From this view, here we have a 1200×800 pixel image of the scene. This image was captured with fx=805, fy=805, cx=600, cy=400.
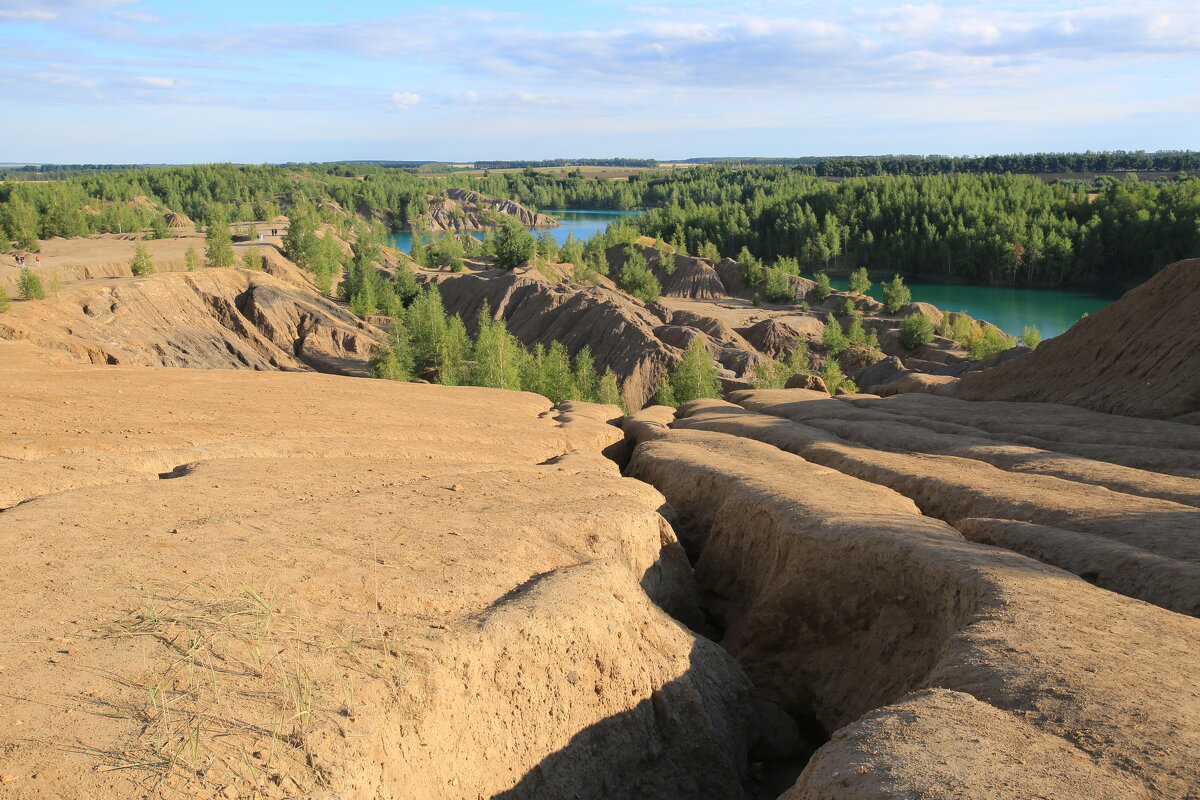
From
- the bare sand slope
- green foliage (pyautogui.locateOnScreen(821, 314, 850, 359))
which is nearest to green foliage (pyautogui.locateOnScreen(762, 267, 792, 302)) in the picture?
green foliage (pyautogui.locateOnScreen(821, 314, 850, 359))

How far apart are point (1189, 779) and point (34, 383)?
24768 millimetres

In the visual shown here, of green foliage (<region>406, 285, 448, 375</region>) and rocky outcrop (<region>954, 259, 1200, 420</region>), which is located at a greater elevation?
rocky outcrop (<region>954, 259, 1200, 420</region>)

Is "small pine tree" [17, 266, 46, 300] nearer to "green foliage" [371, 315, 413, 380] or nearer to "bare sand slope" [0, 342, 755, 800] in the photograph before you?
"green foliage" [371, 315, 413, 380]

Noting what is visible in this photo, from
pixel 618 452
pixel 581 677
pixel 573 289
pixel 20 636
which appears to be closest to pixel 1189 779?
pixel 581 677

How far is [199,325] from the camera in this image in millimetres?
46938

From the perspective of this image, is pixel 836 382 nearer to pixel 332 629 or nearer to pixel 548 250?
pixel 332 629

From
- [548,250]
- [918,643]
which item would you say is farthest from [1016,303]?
[918,643]

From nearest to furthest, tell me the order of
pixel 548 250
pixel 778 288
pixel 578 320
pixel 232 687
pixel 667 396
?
pixel 232 687
pixel 667 396
pixel 578 320
pixel 778 288
pixel 548 250

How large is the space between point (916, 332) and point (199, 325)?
5350cm

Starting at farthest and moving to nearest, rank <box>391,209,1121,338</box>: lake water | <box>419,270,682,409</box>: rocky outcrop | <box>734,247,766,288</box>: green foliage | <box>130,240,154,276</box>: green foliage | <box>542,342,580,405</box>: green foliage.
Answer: <box>734,247,766,288</box>: green foliage, <box>391,209,1121,338</box>: lake water, <box>130,240,154,276</box>: green foliage, <box>419,270,682,409</box>: rocky outcrop, <box>542,342,580,405</box>: green foliage

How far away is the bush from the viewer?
219ft

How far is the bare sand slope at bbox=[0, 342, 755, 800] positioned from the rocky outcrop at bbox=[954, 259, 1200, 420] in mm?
18330

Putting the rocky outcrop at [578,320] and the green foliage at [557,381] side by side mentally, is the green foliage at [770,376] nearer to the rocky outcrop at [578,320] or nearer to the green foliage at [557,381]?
the rocky outcrop at [578,320]

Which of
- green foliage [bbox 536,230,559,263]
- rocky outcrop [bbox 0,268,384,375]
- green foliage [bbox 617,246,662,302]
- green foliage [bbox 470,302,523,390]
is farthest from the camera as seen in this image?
green foliage [bbox 536,230,559,263]
